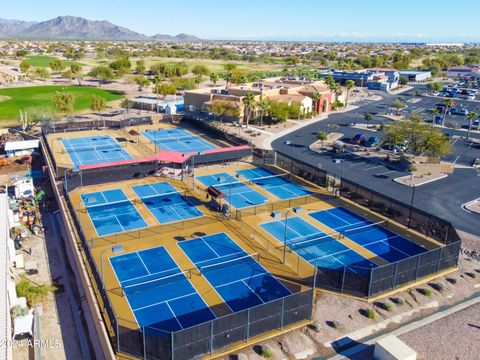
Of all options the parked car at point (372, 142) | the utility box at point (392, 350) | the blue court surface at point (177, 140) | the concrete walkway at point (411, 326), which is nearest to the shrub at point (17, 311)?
the concrete walkway at point (411, 326)

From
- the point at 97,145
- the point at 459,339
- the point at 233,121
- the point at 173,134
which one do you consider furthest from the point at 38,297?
the point at 233,121

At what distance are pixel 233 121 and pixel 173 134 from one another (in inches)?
540

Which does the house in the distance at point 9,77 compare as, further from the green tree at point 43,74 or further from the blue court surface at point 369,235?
the blue court surface at point 369,235

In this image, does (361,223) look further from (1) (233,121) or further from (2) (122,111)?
(2) (122,111)

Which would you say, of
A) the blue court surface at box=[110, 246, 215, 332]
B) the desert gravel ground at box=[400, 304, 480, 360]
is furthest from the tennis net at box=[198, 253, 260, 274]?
the desert gravel ground at box=[400, 304, 480, 360]

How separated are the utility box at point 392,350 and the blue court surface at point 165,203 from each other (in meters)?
18.6

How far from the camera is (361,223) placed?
108ft

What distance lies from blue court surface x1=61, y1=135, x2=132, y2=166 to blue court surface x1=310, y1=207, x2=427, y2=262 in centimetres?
2618

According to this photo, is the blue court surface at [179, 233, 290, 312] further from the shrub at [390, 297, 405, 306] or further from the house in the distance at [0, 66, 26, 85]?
the house in the distance at [0, 66, 26, 85]

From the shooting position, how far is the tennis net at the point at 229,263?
26.3 meters

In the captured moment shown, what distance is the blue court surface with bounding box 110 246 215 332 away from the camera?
21.7 meters

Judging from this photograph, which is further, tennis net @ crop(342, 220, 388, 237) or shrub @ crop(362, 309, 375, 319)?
tennis net @ crop(342, 220, 388, 237)

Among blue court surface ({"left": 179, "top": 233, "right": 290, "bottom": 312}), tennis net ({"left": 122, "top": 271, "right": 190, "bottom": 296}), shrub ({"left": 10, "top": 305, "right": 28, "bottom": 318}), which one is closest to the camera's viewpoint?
shrub ({"left": 10, "top": 305, "right": 28, "bottom": 318})

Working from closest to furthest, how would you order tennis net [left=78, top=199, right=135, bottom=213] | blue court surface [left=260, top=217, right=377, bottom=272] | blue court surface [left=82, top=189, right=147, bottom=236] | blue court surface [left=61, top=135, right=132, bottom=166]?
1. blue court surface [left=260, top=217, right=377, bottom=272]
2. blue court surface [left=82, top=189, right=147, bottom=236]
3. tennis net [left=78, top=199, right=135, bottom=213]
4. blue court surface [left=61, top=135, right=132, bottom=166]
